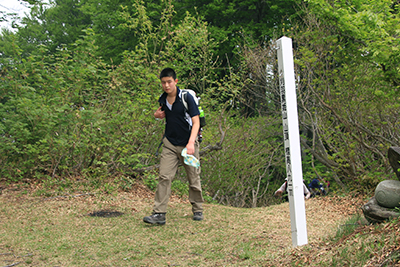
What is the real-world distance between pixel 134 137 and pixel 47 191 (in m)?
2.06

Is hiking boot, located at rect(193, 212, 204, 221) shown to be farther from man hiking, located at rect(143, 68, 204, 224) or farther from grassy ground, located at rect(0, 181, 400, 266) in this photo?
man hiking, located at rect(143, 68, 204, 224)

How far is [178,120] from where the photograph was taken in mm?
5457

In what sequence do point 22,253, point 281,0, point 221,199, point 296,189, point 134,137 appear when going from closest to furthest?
point 296,189 < point 22,253 < point 134,137 < point 221,199 < point 281,0

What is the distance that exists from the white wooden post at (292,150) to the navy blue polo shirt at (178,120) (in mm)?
1776

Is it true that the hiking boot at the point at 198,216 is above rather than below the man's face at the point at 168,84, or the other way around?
below

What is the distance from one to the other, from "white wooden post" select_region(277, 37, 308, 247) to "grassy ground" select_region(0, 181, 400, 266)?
0.75ft

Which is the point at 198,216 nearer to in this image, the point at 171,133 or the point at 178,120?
the point at 171,133

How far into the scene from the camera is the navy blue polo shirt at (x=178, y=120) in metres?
5.42

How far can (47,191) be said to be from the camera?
22.3 feet

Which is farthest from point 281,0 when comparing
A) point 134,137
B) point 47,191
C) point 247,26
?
point 47,191

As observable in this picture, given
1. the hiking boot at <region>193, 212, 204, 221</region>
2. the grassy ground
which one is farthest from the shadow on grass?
the hiking boot at <region>193, 212, 204, 221</region>

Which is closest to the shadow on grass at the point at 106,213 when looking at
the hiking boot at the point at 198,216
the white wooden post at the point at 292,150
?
the hiking boot at the point at 198,216

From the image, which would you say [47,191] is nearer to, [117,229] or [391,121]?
[117,229]

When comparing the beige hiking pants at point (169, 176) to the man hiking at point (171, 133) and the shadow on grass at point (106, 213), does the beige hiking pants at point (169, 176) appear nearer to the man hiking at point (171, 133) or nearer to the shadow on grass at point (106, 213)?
the man hiking at point (171, 133)
